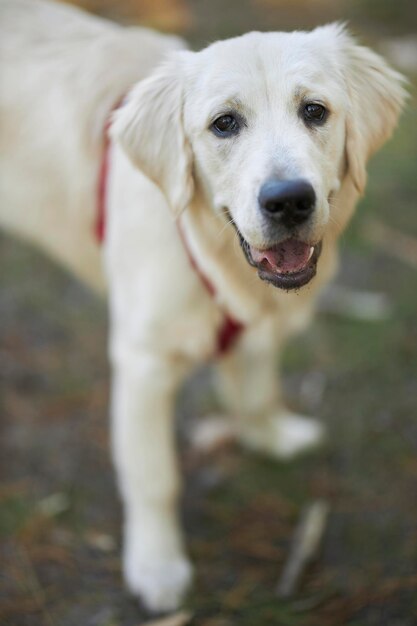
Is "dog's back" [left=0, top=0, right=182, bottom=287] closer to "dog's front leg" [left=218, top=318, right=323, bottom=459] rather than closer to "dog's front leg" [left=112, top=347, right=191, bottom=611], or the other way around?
"dog's front leg" [left=112, top=347, right=191, bottom=611]

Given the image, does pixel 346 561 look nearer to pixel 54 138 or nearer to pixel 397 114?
pixel 397 114

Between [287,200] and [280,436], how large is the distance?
1.50m

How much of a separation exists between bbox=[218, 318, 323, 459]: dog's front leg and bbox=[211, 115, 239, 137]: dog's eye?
110cm

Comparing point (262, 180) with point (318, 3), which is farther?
point (318, 3)

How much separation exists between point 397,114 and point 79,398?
1884 millimetres

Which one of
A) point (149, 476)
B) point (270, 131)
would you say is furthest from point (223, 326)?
point (270, 131)

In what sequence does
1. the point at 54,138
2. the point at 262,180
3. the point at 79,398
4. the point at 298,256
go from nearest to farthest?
the point at 262,180
the point at 298,256
the point at 54,138
the point at 79,398

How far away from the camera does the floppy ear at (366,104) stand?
215cm

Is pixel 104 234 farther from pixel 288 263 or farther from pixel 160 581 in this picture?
pixel 160 581

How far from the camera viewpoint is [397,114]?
2.28 meters

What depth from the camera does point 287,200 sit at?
1867 millimetres

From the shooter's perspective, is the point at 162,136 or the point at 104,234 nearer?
the point at 162,136

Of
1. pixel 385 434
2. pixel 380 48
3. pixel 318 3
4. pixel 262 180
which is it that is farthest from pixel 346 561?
pixel 318 3

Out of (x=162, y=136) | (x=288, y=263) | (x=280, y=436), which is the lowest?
(x=280, y=436)
